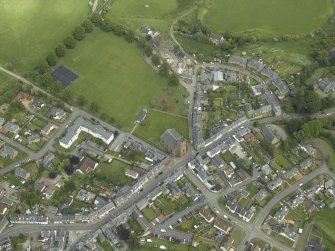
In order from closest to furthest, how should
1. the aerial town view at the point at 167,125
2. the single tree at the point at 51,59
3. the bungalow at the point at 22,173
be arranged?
the aerial town view at the point at 167,125 → the bungalow at the point at 22,173 → the single tree at the point at 51,59

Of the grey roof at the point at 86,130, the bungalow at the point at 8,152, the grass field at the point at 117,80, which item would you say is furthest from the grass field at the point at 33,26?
the bungalow at the point at 8,152

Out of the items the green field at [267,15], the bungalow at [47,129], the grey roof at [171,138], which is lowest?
the bungalow at [47,129]

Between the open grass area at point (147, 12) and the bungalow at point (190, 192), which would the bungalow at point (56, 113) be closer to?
the bungalow at point (190, 192)

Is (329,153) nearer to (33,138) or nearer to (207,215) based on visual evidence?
(207,215)

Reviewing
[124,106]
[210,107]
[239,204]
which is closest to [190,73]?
[210,107]

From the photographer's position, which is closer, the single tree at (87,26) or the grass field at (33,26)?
the grass field at (33,26)

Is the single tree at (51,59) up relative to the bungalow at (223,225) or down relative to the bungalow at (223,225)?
up
